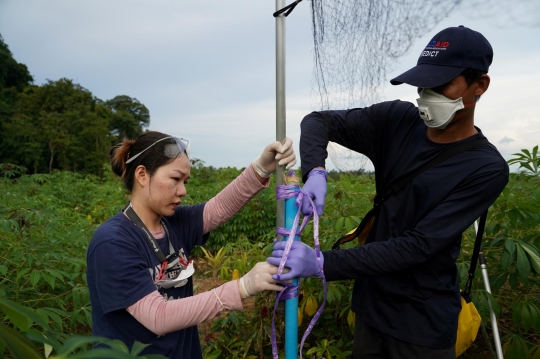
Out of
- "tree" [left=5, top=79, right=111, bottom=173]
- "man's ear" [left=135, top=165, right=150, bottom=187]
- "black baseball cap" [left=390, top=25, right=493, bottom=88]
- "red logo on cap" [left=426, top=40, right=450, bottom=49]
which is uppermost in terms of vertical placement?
"red logo on cap" [left=426, top=40, right=450, bottom=49]

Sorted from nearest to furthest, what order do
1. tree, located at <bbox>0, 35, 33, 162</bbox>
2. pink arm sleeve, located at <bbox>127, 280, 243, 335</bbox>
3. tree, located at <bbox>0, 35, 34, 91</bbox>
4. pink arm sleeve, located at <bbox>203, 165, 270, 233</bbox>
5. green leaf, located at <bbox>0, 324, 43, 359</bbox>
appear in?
green leaf, located at <bbox>0, 324, 43, 359</bbox> → pink arm sleeve, located at <bbox>127, 280, 243, 335</bbox> → pink arm sleeve, located at <bbox>203, 165, 270, 233</bbox> → tree, located at <bbox>0, 35, 33, 162</bbox> → tree, located at <bbox>0, 35, 34, 91</bbox>

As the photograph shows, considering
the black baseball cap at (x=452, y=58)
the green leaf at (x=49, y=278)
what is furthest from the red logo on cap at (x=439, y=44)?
the green leaf at (x=49, y=278)

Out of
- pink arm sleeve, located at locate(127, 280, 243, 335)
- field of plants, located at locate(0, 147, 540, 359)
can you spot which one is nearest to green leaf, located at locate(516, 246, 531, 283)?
field of plants, located at locate(0, 147, 540, 359)

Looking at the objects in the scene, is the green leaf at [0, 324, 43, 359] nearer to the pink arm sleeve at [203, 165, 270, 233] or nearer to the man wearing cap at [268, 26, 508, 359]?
the man wearing cap at [268, 26, 508, 359]

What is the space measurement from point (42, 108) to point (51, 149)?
549 centimetres

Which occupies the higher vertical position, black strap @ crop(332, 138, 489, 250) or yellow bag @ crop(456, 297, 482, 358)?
black strap @ crop(332, 138, 489, 250)

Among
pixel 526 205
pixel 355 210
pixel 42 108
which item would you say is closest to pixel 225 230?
pixel 355 210

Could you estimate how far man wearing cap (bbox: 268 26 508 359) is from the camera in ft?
4.59

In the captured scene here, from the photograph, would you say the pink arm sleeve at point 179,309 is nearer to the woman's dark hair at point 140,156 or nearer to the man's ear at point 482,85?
the woman's dark hair at point 140,156

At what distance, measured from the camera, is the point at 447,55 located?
1418mm

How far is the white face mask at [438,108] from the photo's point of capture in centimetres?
143

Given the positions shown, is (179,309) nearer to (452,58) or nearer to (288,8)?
(288,8)

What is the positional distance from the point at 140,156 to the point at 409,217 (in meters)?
0.91

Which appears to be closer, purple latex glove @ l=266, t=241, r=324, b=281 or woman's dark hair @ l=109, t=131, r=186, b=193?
purple latex glove @ l=266, t=241, r=324, b=281
